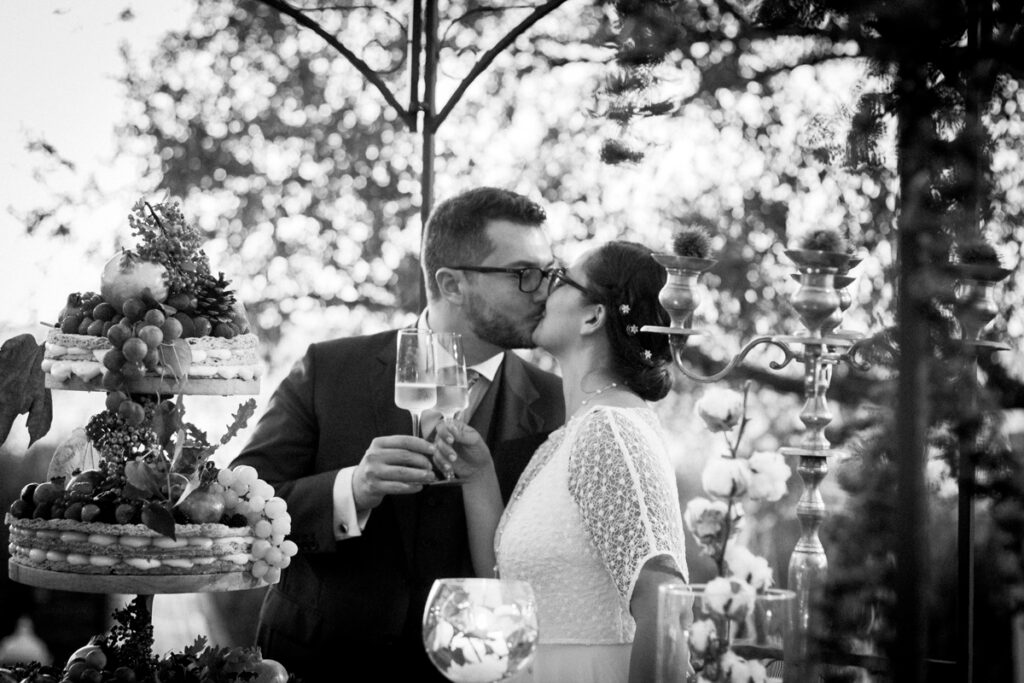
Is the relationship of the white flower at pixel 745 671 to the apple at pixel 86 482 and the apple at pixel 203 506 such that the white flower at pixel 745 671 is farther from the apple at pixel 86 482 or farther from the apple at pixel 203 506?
the apple at pixel 86 482

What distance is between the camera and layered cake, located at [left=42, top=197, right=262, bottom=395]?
8.04 ft

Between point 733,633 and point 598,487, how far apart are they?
2.64ft

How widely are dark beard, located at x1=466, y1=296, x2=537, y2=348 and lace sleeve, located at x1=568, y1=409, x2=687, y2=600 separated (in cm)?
68

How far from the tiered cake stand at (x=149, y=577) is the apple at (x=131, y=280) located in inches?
7.4

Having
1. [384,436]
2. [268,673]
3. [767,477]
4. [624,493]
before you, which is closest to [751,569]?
[767,477]

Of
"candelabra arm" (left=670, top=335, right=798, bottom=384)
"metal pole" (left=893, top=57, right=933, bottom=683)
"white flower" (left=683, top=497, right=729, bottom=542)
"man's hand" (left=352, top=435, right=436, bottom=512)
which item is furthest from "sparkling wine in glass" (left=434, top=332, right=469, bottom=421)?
"metal pole" (left=893, top=57, right=933, bottom=683)

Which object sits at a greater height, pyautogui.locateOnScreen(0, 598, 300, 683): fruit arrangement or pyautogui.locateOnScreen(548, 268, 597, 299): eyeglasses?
pyautogui.locateOnScreen(548, 268, 597, 299): eyeglasses

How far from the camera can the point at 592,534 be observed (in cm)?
250

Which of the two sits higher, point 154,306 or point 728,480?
point 154,306

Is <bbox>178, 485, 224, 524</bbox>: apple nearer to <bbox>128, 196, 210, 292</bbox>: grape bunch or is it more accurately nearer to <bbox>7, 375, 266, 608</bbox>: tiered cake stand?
<bbox>7, 375, 266, 608</bbox>: tiered cake stand

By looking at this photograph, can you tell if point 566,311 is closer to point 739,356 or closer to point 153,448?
point 739,356

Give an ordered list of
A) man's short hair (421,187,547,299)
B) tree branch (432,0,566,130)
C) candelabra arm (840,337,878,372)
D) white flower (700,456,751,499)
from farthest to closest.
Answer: man's short hair (421,187,547,299) < tree branch (432,0,566,130) < white flower (700,456,751,499) < candelabra arm (840,337,878,372)

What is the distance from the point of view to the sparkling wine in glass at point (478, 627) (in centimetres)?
186

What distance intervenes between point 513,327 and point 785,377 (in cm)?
233
